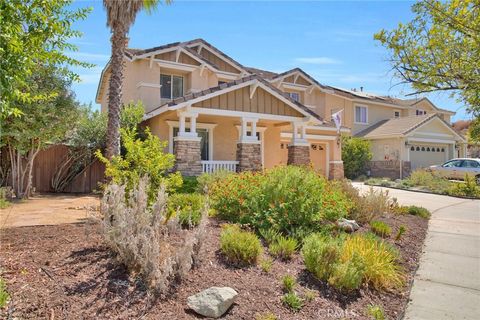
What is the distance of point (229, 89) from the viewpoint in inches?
627

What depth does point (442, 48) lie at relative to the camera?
491 centimetres

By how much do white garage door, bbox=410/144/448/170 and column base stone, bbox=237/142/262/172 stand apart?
17.1 metres

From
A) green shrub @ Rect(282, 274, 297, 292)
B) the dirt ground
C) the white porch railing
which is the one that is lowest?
green shrub @ Rect(282, 274, 297, 292)

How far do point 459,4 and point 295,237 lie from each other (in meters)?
4.29

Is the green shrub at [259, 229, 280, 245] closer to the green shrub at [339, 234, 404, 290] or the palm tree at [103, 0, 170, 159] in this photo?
the green shrub at [339, 234, 404, 290]

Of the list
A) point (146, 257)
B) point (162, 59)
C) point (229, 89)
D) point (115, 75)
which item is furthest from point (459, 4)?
point (162, 59)

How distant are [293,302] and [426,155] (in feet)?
96.3

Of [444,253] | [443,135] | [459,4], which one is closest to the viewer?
[459,4]

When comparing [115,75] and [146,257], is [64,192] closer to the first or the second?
[115,75]

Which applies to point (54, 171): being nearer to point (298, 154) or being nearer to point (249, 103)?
point (249, 103)

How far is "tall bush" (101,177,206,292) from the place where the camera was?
4.32m

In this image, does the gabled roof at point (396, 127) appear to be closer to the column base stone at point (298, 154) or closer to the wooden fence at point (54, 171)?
the column base stone at point (298, 154)

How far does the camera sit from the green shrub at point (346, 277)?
5.00m

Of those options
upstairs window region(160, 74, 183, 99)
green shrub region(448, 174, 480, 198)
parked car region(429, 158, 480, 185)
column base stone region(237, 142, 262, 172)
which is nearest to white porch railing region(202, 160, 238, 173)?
column base stone region(237, 142, 262, 172)
